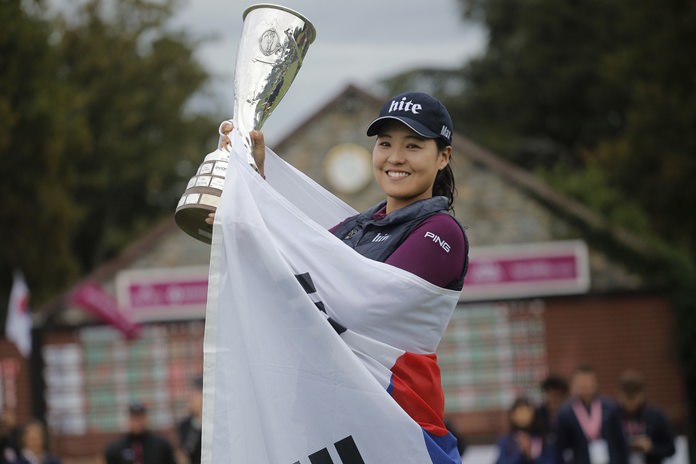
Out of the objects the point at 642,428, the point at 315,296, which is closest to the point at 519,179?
the point at 642,428

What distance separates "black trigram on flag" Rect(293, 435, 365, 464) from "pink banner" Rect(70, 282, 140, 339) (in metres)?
21.5

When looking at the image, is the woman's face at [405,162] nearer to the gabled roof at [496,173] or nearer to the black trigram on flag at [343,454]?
the black trigram on flag at [343,454]

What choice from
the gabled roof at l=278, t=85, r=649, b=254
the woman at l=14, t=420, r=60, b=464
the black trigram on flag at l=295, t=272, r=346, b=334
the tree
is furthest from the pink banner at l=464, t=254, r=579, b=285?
the black trigram on flag at l=295, t=272, r=346, b=334

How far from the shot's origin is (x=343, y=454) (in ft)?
13.7

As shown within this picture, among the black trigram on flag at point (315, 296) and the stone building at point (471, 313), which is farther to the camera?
the stone building at point (471, 313)

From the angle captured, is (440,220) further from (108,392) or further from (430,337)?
(108,392)

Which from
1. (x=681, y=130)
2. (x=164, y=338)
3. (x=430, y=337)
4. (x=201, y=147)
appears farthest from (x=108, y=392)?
(x=430, y=337)

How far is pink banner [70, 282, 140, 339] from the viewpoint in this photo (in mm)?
25516

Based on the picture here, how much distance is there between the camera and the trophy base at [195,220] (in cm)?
438

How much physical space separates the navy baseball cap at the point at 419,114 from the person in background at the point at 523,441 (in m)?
8.47

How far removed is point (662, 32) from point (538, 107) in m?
22.5

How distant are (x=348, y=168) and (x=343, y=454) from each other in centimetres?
2264

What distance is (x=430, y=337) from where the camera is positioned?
4395 mm

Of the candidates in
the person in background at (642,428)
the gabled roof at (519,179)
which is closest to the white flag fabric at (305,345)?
the person in background at (642,428)
